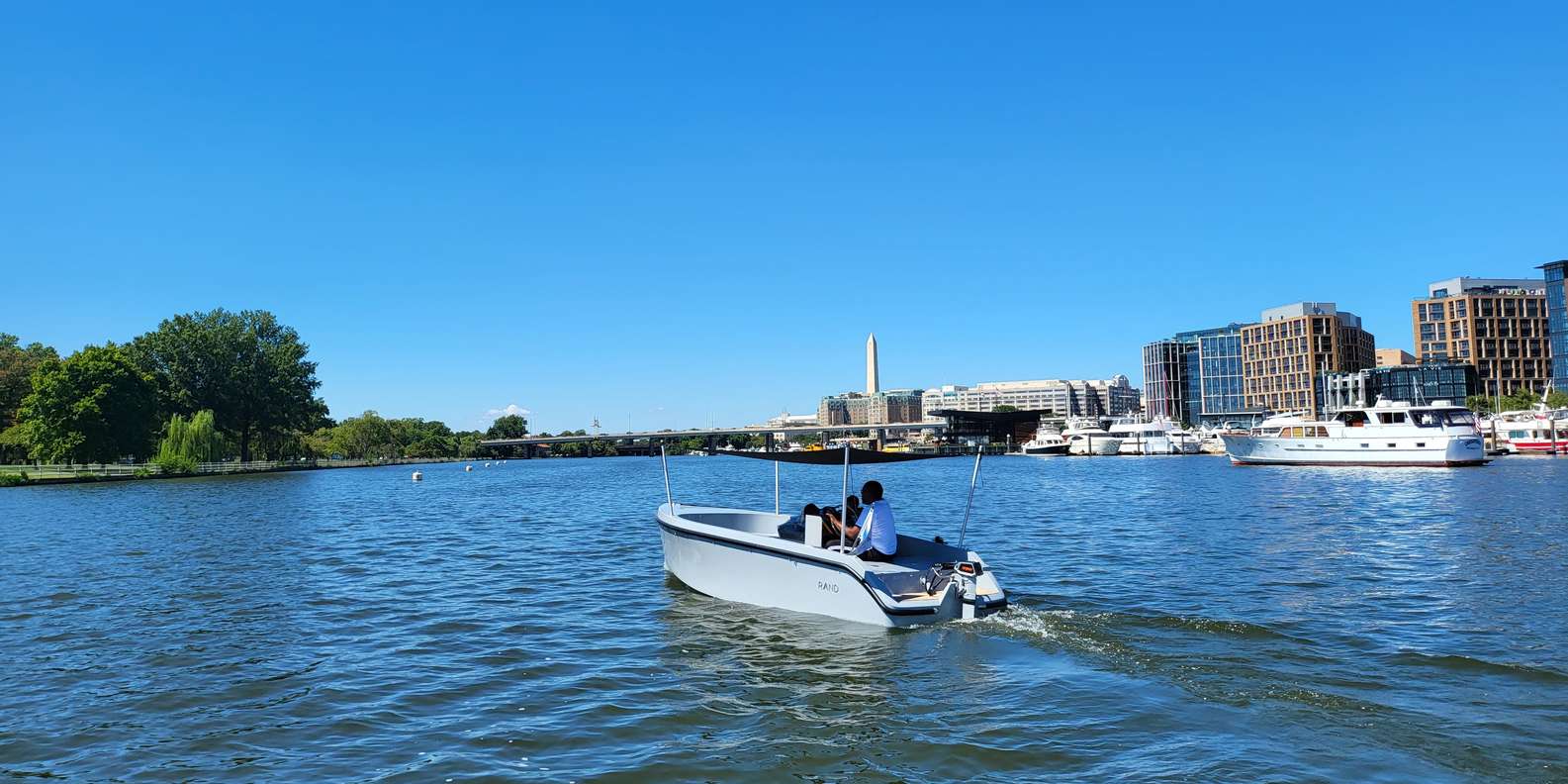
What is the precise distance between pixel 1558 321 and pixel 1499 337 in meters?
31.2

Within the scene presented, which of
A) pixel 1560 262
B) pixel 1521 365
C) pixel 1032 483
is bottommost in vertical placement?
pixel 1032 483

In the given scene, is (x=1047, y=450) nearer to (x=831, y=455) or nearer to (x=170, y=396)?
(x=170, y=396)

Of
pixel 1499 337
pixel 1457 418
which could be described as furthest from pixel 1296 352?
pixel 1457 418

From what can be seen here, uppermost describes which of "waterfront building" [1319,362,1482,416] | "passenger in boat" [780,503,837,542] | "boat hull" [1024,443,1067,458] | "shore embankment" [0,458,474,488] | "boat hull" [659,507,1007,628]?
"waterfront building" [1319,362,1482,416]

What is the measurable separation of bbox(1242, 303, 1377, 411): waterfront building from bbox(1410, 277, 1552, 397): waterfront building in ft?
55.8

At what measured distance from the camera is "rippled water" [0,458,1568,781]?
8.44m

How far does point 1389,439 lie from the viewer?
2500 inches

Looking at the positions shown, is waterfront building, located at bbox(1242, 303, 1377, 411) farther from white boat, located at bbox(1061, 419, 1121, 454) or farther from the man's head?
the man's head

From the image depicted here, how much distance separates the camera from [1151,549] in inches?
921

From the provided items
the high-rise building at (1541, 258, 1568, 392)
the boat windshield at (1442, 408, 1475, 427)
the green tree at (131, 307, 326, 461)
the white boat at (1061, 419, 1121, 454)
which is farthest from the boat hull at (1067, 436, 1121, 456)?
the green tree at (131, 307, 326, 461)

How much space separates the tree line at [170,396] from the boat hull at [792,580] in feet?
278

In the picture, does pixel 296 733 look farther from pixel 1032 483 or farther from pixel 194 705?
pixel 1032 483

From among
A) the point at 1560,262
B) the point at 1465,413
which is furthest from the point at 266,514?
the point at 1560,262

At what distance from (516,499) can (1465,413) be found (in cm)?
6500
